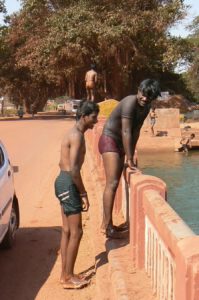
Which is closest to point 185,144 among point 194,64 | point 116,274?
point 194,64

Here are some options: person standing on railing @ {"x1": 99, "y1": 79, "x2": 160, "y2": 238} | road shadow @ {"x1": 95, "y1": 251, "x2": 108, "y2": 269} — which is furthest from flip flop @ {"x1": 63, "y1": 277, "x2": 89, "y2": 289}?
person standing on railing @ {"x1": 99, "y1": 79, "x2": 160, "y2": 238}

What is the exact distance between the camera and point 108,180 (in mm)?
5488

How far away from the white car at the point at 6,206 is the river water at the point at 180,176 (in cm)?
696

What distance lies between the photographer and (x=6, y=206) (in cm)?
625

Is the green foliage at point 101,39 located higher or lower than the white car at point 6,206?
higher

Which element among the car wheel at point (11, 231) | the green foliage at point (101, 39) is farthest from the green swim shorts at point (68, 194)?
the green foliage at point (101, 39)

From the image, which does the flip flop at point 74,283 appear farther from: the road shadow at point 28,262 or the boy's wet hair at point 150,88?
the boy's wet hair at point 150,88

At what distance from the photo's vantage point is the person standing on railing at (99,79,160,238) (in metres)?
5.23

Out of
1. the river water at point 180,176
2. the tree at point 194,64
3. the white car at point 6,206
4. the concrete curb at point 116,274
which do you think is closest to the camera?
the concrete curb at point 116,274

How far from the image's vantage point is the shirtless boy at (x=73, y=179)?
4758mm

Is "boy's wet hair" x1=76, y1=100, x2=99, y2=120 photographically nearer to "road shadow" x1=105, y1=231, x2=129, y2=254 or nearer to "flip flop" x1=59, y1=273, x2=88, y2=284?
"road shadow" x1=105, y1=231, x2=129, y2=254

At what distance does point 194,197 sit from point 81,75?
713 inches

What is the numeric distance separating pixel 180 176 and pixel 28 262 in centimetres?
1555

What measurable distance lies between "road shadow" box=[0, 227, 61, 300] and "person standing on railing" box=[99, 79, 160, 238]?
1035 mm
